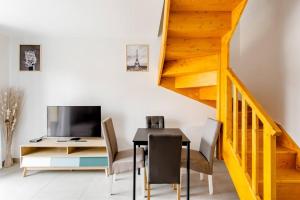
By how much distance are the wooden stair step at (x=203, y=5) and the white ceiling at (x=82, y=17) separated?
0.54 meters

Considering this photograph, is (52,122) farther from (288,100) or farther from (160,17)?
(288,100)

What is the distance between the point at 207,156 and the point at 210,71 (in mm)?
1153

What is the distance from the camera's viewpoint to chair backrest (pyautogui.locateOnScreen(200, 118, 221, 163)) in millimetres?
2751

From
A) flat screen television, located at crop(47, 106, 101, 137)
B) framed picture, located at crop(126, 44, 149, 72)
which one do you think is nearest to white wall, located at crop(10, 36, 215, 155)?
framed picture, located at crop(126, 44, 149, 72)

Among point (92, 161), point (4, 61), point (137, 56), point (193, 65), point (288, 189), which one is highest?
point (137, 56)

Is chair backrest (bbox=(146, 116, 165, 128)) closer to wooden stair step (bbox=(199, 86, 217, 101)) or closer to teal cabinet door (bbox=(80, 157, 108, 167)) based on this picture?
wooden stair step (bbox=(199, 86, 217, 101))

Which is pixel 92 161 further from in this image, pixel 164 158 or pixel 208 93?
pixel 208 93

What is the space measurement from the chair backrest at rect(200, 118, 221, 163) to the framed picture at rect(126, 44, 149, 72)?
1.77 m

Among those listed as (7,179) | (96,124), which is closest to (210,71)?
(96,124)

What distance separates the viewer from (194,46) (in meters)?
2.91

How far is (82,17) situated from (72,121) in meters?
1.73

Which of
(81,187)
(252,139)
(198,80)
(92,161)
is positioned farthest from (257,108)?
(92,161)

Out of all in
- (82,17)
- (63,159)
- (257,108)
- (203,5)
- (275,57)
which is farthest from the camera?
(63,159)

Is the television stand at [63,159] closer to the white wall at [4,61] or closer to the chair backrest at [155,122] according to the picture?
the white wall at [4,61]
